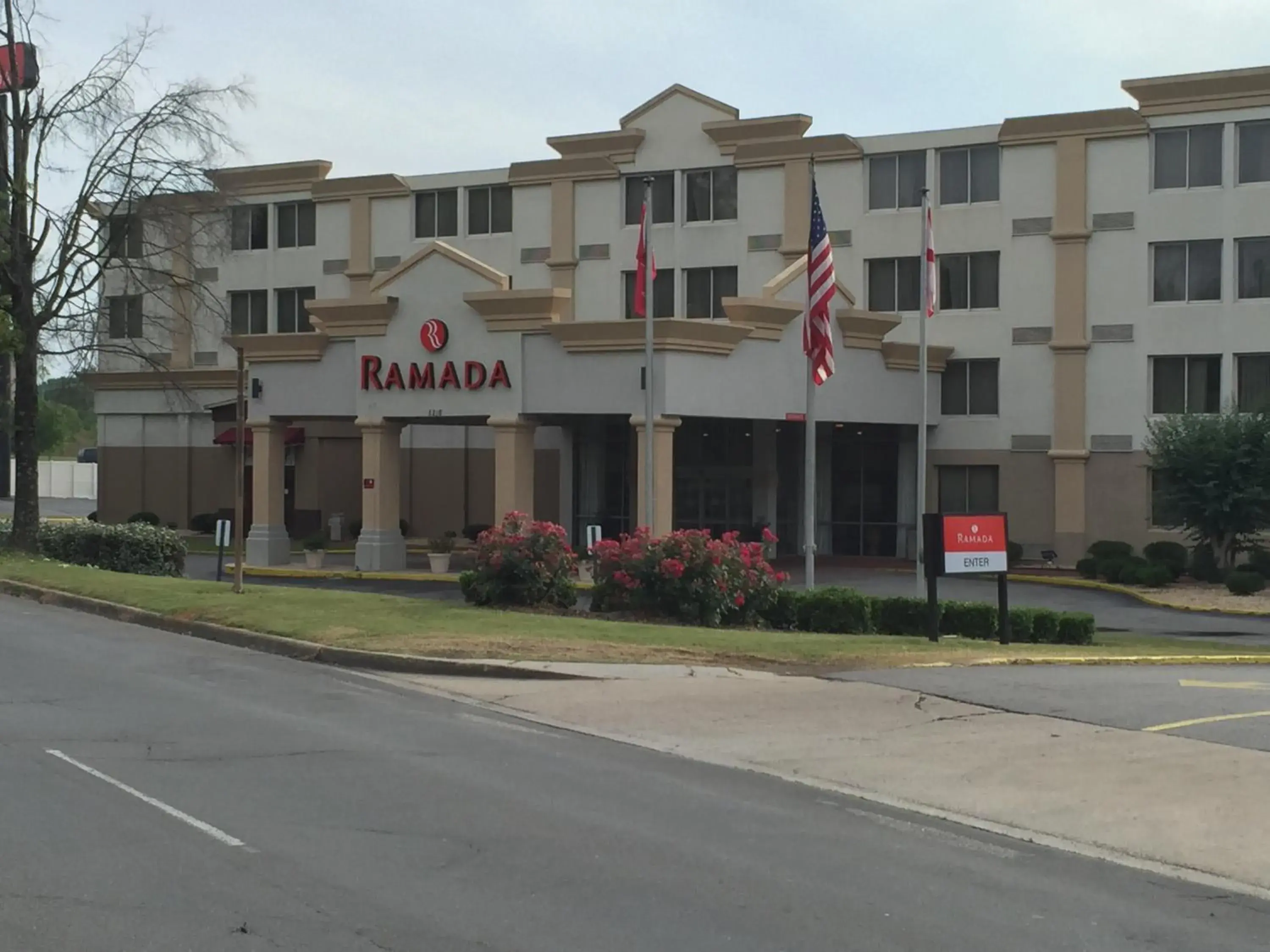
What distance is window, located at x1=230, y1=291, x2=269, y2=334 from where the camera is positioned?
163ft

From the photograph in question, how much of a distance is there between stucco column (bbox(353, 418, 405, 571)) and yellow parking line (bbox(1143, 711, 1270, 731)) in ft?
83.2

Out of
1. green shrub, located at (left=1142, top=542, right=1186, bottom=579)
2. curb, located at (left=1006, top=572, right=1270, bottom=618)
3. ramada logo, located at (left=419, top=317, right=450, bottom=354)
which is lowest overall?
curb, located at (left=1006, top=572, right=1270, bottom=618)

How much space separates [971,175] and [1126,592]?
43.3 ft

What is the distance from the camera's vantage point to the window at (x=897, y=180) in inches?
1606

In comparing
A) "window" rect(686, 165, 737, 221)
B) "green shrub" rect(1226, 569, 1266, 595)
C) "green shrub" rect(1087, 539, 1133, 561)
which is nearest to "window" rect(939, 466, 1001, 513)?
"green shrub" rect(1087, 539, 1133, 561)

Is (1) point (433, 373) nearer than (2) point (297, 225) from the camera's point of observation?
Yes

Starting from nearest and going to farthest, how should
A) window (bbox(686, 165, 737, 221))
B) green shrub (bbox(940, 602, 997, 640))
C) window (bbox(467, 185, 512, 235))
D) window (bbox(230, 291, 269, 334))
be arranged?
green shrub (bbox(940, 602, 997, 640))
window (bbox(686, 165, 737, 221))
window (bbox(467, 185, 512, 235))
window (bbox(230, 291, 269, 334))

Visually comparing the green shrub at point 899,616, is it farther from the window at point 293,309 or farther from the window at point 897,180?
the window at point 293,309

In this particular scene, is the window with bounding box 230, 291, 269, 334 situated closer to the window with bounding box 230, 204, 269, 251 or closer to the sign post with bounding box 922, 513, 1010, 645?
the window with bounding box 230, 204, 269, 251

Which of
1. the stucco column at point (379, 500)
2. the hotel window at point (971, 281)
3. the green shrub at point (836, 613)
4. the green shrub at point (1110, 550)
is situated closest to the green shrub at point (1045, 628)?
the green shrub at point (836, 613)

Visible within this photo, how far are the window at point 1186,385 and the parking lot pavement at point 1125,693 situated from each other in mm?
23592

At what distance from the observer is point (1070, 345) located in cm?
3931

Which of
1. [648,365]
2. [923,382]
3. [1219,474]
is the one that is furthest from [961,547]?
[1219,474]

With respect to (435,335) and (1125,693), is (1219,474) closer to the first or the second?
(435,335)
